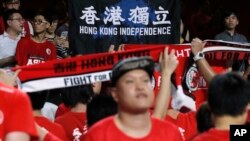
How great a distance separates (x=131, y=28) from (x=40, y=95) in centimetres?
233

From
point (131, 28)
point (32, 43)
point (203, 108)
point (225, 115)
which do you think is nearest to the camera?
point (225, 115)

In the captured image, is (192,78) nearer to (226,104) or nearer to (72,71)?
(72,71)

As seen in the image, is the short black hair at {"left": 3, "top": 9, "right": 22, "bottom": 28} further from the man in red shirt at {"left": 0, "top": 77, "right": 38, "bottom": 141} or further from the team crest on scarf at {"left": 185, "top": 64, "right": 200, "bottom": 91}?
the man in red shirt at {"left": 0, "top": 77, "right": 38, "bottom": 141}

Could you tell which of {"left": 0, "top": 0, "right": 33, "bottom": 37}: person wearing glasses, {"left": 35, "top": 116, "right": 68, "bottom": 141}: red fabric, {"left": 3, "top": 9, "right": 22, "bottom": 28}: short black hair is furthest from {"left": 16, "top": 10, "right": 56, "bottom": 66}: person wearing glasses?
{"left": 35, "top": 116, "right": 68, "bottom": 141}: red fabric

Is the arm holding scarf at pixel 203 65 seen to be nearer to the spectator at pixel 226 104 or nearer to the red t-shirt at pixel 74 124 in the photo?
the red t-shirt at pixel 74 124

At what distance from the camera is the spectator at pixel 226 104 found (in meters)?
3.86

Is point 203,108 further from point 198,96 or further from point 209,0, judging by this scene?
point 209,0

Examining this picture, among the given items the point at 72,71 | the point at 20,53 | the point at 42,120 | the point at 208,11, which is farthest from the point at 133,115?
the point at 208,11

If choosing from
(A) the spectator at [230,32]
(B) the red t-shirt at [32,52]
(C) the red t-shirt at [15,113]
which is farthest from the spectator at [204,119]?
(A) the spectator at [230,32]

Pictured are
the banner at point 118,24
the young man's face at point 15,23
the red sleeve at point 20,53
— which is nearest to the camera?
the banner at point 118,24

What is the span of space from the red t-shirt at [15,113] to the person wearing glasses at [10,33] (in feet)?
17.2

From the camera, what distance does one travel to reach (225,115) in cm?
387

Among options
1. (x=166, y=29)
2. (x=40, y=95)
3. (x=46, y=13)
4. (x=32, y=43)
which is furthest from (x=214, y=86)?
(x=46, y=13)

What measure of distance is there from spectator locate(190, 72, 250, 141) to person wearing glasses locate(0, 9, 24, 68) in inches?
205
